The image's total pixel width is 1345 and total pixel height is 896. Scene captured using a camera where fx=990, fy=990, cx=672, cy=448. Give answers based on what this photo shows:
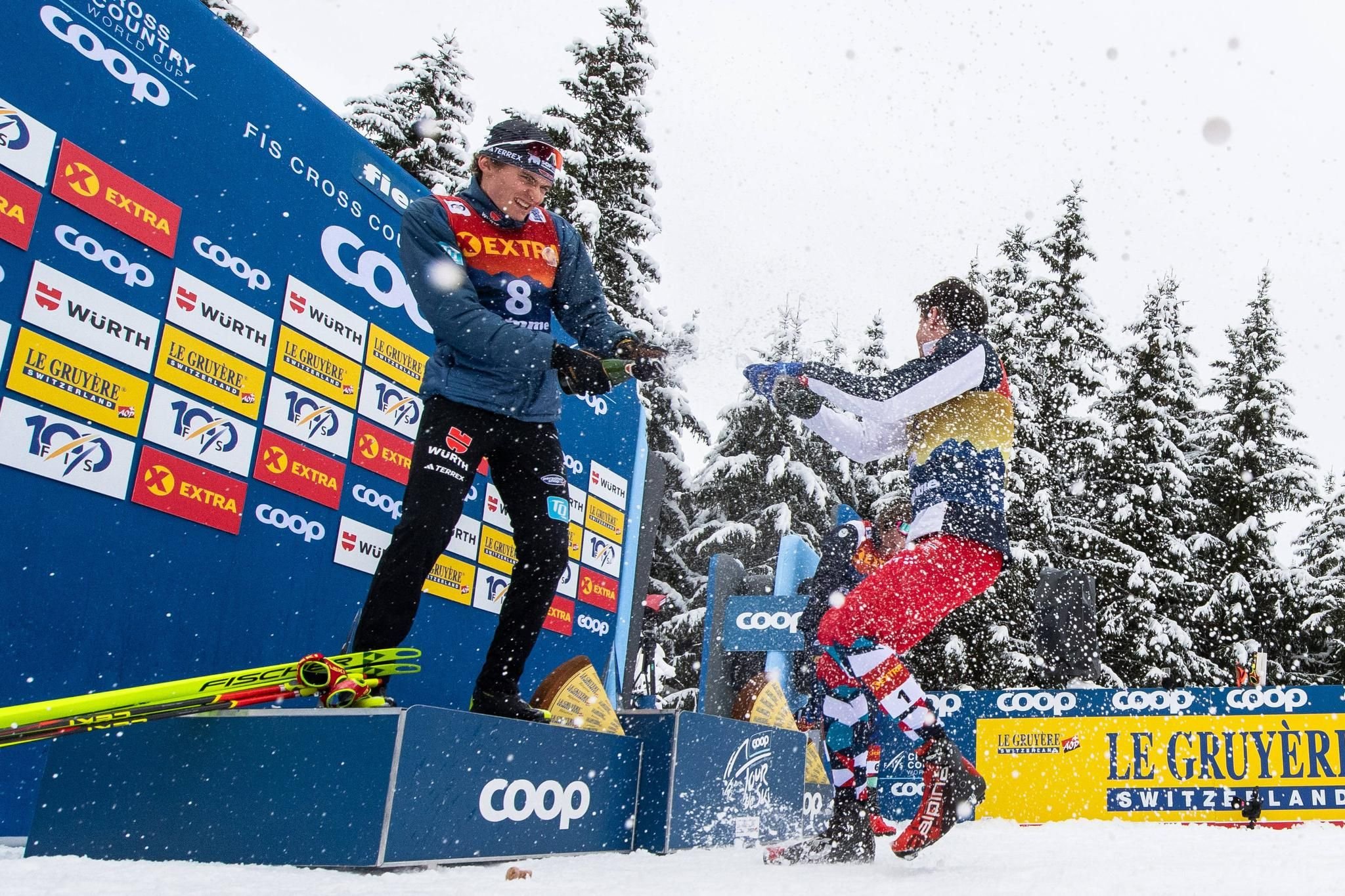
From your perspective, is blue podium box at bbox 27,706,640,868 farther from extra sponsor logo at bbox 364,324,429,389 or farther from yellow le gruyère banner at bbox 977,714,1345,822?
yellow le gruyère banner at bbox 977,714,1345,822

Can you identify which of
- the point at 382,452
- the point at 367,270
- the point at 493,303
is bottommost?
the point at 382,452

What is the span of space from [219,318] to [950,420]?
9.59 feet

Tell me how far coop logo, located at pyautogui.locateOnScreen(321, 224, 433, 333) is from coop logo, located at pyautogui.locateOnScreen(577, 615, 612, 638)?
2481mm

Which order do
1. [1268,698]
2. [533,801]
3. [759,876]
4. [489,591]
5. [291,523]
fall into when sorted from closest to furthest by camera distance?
[759,876]
[533,801]
[291,523]
[489,591]
[1268,698]

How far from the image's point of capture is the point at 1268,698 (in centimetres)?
889

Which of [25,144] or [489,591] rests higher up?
[25,144]

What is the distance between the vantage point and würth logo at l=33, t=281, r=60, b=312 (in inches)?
130

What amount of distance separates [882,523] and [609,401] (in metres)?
2.87

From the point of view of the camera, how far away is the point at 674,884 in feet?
8.27

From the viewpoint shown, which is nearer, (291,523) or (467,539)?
(291,523)

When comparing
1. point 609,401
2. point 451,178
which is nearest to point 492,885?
point 609,401

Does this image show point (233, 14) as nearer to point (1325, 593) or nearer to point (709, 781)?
point (709, 781)

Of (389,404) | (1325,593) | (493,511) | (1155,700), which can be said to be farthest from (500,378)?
(1325,593)

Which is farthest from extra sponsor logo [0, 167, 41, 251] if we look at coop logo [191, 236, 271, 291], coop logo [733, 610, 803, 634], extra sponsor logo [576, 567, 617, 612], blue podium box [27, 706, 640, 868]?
coop logo [733, 610, 803, 634]
